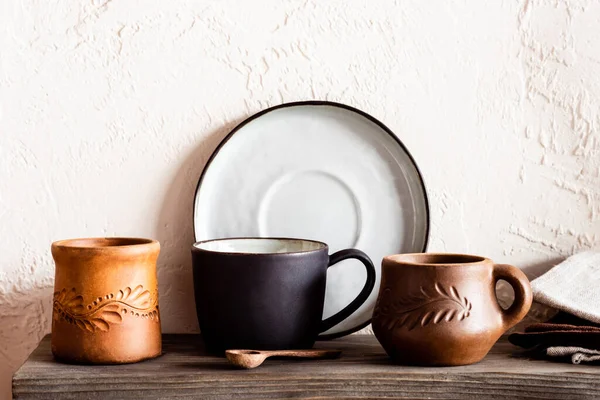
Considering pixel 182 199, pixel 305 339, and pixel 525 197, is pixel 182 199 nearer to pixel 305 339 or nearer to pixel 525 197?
pixel 305 339

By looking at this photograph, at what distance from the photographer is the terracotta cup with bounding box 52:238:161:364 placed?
2.56ft

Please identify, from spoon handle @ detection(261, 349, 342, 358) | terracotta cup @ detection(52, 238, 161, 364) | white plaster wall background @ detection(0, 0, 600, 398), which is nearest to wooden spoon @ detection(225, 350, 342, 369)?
spoon handle @ detection(261, 349, 342, 358)

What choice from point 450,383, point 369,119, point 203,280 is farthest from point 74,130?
point 450,383

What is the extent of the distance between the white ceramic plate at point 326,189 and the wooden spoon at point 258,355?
0.13 metres

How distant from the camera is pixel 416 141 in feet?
3.16

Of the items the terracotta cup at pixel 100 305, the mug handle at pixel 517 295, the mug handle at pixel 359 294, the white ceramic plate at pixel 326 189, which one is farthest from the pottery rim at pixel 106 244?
the mug handle at pixel 517 295

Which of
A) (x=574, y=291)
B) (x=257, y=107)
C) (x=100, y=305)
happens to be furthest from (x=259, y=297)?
(x=574, y=291)

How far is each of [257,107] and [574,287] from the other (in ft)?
1.54

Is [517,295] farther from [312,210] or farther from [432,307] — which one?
[312,210]

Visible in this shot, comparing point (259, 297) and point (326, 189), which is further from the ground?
point (326, 189)

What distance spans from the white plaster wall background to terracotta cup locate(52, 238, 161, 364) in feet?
0.51

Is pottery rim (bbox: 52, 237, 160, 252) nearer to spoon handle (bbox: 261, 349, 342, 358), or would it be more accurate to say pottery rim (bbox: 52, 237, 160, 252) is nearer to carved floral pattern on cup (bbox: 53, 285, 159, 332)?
carved floral pattern on cup (bbox: 53, 285, 159, 332)

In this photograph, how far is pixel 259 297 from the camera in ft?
2.61

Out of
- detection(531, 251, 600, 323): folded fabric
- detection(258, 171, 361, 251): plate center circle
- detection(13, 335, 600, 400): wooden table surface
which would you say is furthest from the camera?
detection(258, 171, 361, 251): plate center circle
